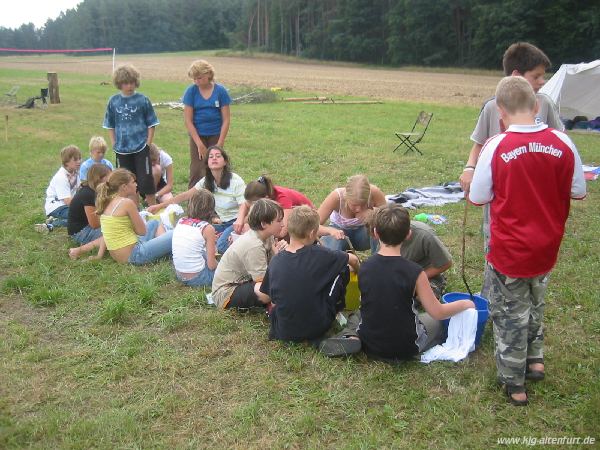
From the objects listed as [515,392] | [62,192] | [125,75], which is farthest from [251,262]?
[125,75]

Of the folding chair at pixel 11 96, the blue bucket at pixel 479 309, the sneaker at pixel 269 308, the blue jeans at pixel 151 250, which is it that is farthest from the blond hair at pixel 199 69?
the folding chair at pixel 11 96

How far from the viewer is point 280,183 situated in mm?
8602

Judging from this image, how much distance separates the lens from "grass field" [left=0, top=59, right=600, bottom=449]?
2.96 m

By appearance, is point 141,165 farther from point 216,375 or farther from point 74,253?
point 216,375

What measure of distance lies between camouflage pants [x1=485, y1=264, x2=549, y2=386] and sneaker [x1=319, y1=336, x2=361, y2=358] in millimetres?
884

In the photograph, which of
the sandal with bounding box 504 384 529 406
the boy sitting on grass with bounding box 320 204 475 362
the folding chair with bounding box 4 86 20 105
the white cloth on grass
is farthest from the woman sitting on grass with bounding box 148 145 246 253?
the folding chair with bounding box 4 86 20 105

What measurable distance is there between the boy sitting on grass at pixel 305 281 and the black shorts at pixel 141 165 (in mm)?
3648

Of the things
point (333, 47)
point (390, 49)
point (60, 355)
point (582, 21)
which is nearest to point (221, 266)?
point (60, 355)

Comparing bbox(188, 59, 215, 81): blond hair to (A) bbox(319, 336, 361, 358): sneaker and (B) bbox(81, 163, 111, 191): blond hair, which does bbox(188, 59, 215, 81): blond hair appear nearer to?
(B) bbox(81, 163, 111, 191): blond hair

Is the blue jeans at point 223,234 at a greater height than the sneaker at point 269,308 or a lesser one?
greater

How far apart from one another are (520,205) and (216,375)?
A: 82.5 inches

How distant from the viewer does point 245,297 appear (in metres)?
4.25

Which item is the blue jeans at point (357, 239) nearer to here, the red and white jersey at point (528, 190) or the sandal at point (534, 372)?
the sandal at point (534, 372)

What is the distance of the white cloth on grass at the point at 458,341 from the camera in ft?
11.7
